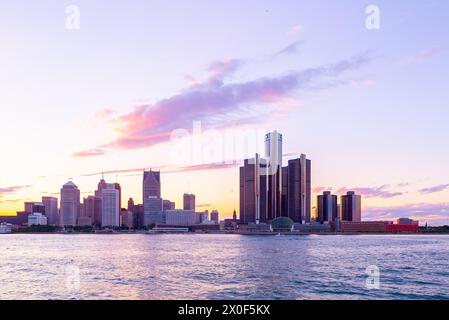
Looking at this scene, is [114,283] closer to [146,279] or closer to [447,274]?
[146,279]

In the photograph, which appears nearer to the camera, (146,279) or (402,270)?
(146,279)

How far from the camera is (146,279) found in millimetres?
31594
